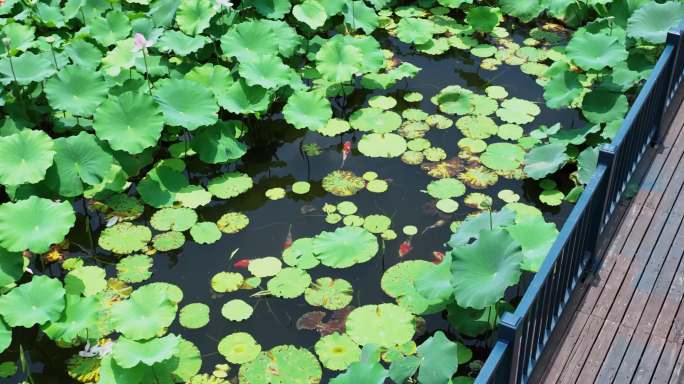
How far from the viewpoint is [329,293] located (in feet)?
13.1

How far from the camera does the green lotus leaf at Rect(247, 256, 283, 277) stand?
4.12 metres

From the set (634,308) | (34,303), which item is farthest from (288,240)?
(634,308)

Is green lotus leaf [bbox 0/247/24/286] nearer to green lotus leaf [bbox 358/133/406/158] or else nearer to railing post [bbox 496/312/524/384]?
green lotus leaf [bbox 358/133/406/158]

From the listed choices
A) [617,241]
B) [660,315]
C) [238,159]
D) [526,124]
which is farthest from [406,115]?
[660,315]

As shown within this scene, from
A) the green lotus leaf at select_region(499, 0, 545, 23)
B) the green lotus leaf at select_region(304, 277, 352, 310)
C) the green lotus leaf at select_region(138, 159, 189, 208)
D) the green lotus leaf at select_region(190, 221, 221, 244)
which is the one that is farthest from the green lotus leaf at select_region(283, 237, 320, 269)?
the green lotus leaf at select_region(499, 0, 545, 23)

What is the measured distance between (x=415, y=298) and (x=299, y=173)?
132cm

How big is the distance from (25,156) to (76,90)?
2.03 ft

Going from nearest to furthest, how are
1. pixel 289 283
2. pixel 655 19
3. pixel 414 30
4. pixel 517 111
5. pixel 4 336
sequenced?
pixel 4 336 → pixel 289 283 → pixel 655 19 → pixel 517 111 → pixel 414 30

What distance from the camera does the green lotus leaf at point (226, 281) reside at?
4.06m

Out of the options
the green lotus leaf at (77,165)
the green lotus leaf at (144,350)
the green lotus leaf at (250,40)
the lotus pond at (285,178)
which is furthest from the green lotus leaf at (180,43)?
the green lotus leaf at (144,350)

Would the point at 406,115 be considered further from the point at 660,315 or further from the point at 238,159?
the point at 660,315

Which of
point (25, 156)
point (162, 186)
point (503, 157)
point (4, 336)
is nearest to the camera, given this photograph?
point (4, 336)

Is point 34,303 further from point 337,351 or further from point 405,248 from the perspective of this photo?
point 405,248

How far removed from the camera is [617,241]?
148 inches
